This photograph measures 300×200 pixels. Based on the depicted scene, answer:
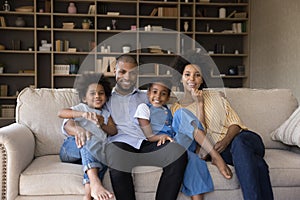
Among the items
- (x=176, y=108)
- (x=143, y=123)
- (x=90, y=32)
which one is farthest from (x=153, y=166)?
(x=90, y=32)

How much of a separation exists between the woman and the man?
0.26m

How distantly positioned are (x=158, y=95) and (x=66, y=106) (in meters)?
0.63

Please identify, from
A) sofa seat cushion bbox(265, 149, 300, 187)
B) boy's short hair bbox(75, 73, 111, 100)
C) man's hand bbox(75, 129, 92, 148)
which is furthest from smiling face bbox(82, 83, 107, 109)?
sofa seat cushion bbox(265, 149, 300, 187)

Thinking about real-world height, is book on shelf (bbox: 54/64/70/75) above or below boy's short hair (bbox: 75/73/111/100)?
above

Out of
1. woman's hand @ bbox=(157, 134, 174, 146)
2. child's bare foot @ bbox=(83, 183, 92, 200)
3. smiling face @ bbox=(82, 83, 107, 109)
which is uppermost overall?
smiling face @ bbox=(82, 83, 107, 109)

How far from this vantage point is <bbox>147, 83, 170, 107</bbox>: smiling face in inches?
79.7

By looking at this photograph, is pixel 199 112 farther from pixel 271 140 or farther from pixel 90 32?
pixel 90 32

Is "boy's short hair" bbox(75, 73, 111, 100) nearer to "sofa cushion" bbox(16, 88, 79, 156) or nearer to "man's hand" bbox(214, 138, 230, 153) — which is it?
"sofa cushion" bbox(16, 88, 79, 156)

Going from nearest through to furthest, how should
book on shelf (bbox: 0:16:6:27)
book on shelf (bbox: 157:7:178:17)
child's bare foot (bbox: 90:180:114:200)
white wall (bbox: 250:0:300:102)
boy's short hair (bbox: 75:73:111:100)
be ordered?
1. child's bare foot (bbox: 90:180:114:200)
2. boy's short hair (bbox: 75:73:111:100)
3. white wall (bbox: 250:0:300:102)
4. book on shelf (bbox: 0:16:6:27)
5. book on shelf (bbox: 157:7:178:17)

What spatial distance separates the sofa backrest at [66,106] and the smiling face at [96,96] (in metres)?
0.31

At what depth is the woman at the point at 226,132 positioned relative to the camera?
1.75 m

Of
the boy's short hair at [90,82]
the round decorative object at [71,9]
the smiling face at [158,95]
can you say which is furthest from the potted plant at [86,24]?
the smiling face at [158,95]

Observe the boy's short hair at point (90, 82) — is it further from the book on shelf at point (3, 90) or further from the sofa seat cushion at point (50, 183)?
the book on shelf at point (3, 90)

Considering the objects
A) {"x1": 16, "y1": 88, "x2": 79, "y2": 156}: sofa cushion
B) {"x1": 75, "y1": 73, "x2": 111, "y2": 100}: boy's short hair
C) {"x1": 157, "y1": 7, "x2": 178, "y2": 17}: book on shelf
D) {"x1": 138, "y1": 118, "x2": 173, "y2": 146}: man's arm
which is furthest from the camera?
{"x1": 157, "y1": 7, "x2": 178, "y2": 17}: book on shelf
